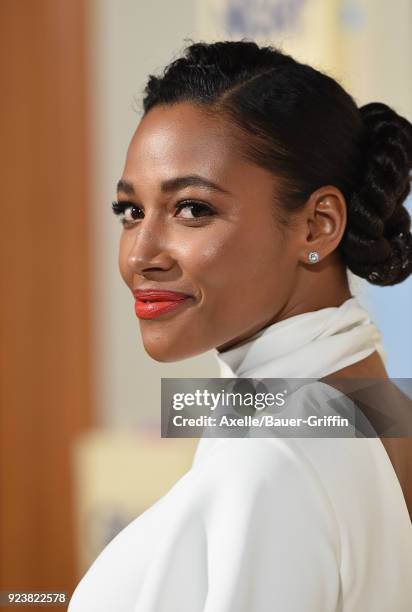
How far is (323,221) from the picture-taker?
0.81m

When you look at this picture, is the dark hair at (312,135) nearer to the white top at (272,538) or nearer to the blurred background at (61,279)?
the white top at (272,538)

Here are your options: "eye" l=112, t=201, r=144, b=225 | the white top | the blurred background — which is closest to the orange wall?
the blurred background

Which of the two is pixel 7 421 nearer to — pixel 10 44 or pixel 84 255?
pixel 84 255

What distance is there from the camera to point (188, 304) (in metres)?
0.79

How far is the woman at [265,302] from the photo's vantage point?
2.23ft

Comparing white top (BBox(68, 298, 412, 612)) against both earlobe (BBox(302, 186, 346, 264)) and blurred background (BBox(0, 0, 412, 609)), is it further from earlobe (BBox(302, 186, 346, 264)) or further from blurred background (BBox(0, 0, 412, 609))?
blurred background (BBox(0, 0, 412, 609))

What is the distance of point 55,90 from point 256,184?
5.13 ft

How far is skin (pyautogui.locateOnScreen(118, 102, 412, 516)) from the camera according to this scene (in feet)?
2.52

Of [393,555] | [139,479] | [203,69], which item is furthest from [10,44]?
[393,555]

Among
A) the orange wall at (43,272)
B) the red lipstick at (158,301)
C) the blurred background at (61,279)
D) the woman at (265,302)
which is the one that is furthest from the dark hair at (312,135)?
the orange wall at (43,272)

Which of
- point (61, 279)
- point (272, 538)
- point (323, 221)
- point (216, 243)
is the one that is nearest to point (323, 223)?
point (323, 221)

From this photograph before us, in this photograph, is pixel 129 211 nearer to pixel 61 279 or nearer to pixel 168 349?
pixel 168 349

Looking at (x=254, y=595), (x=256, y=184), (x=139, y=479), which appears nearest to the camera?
(x=254, y=595)

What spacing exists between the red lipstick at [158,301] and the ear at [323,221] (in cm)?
12
